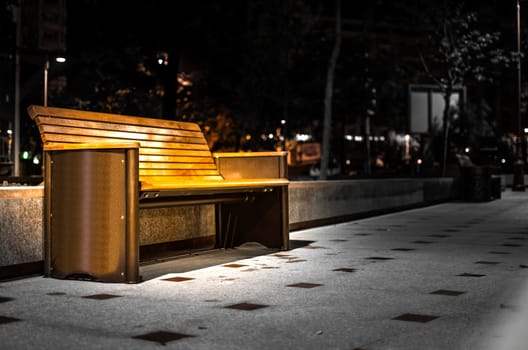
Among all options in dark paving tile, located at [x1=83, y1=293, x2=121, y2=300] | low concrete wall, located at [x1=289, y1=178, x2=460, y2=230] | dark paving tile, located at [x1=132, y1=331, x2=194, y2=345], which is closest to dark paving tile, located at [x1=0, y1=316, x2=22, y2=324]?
dark paving tile, located at [x1=83, y1=293, x2=121, y2=300]

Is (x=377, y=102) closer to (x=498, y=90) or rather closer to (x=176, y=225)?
(x=498, y=90)

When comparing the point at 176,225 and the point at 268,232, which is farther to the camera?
the point at 268,232

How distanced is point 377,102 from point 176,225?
35116mm

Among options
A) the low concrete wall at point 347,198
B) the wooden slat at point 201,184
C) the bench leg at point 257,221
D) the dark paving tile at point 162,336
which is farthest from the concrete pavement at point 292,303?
the low concrete wall at point 347,198

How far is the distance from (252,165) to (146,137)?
1.72 metres

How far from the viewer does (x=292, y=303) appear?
238 inches

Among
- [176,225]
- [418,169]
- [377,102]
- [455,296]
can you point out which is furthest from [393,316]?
[377,102]

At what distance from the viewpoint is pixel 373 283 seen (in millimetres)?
7113

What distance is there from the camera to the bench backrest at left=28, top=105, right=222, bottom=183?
7371 mm

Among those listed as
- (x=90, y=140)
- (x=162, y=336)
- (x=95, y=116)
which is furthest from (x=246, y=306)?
(x=95, y=116)

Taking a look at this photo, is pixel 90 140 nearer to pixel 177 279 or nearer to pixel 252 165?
pixel 177 279

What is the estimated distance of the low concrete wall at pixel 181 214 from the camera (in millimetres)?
7219

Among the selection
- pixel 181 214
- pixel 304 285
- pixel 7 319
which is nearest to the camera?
pixel 7 319

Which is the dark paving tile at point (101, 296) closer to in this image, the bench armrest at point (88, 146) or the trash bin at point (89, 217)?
the trash bin at point (89, 217)
